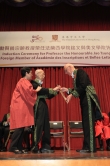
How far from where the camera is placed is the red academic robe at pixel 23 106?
115 inches

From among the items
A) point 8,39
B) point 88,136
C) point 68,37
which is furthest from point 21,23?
point 88,136

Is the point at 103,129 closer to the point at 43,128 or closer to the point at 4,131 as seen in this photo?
the point at 43,128

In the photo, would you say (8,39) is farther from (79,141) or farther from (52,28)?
(79,141)

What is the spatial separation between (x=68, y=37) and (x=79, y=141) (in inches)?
108

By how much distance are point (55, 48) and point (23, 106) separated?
3178 mm

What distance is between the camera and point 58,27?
20.7ft

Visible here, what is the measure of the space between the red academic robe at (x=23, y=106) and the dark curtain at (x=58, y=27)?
260 cm

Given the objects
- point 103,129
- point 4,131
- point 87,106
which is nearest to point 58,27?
point 103,129

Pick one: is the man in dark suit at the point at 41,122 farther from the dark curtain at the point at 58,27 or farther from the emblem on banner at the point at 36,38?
the emblem on banner at the point at 36,38

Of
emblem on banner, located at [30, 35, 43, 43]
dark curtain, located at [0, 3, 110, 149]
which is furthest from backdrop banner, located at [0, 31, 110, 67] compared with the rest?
dark curtain, located at [0, 3, 110, 149]

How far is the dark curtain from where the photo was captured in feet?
18.4

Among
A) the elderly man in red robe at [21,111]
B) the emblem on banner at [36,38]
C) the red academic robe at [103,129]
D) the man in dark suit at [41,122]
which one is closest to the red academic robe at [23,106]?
the elderly man in red robe at [21,111]

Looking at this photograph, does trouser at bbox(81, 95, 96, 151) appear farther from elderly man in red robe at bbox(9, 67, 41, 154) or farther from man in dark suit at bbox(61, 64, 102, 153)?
elderly man in red robe at bbox(9, 67, 41, 154)

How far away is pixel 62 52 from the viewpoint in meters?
5.80
